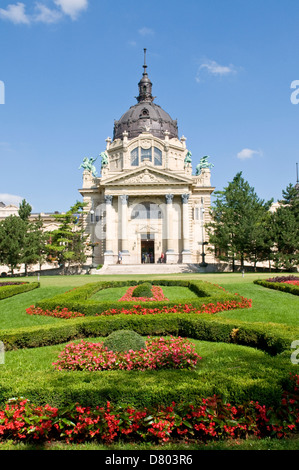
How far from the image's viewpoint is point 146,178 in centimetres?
4594

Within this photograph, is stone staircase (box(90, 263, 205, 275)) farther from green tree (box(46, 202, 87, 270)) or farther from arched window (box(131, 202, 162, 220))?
arched window (box(131, 202, 162, 220))

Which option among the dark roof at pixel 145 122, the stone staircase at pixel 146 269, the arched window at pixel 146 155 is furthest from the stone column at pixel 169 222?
the dark roof at pixel 145 122

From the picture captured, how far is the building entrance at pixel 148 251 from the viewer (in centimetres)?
4806

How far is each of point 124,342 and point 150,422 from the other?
115 inches

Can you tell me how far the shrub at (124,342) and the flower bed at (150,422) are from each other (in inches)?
100

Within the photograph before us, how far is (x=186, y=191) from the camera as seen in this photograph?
46.0 m

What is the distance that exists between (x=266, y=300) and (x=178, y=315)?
20.7ft

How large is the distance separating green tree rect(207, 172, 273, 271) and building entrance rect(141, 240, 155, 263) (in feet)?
39.0

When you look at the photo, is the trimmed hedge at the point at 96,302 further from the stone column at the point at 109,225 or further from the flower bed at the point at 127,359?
the stone column at the point at 109,225

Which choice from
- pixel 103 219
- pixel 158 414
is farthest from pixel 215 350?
pixel 103 219

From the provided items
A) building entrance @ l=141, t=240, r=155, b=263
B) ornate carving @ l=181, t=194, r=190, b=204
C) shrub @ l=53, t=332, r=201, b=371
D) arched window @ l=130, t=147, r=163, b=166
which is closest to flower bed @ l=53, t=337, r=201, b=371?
shrub @ l=53, t=332, r=201, b=371

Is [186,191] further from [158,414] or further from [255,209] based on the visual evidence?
[158,414]

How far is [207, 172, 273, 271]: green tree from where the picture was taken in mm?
35594

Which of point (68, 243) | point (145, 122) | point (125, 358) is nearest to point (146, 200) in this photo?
point (68, 243)
